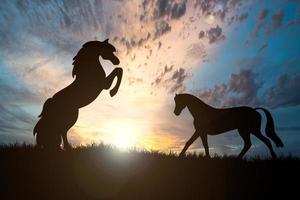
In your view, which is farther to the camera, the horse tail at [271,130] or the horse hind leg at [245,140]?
the horse tail at [271,130]

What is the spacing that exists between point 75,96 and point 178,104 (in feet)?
13.5

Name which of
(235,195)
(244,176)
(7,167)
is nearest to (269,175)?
(244,176)

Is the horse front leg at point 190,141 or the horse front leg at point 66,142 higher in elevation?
the horse front leg at point 190,141

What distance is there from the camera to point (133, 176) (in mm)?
7418

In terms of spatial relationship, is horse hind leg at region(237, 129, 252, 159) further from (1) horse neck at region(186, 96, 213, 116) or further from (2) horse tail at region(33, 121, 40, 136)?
(2) horse tail at region(33, 121, 40, 136)

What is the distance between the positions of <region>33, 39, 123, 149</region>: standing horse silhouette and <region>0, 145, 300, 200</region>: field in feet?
1.52

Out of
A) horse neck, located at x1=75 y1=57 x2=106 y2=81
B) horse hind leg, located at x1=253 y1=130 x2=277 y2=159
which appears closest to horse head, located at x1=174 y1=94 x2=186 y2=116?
horse hind leg, located at x1=253 y1=130 x2=277 y2=159

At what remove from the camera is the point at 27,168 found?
7.48 meters

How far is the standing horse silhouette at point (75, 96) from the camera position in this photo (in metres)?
8.79

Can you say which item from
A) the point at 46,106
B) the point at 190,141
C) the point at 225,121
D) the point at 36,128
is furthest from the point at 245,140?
the point at 36,128

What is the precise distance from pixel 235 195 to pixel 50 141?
4439 millimetres

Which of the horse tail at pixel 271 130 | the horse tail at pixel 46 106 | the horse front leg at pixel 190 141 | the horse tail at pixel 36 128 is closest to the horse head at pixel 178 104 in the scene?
the horse front leg at pixel 190 141

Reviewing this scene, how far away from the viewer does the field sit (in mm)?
6516

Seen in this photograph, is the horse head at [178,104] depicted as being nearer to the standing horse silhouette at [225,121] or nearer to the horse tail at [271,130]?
the standing horse silhouette at [225,121]
